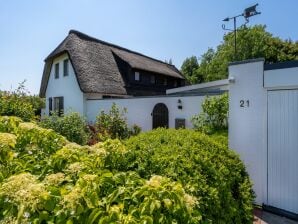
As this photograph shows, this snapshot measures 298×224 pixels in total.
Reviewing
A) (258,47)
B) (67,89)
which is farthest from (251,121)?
(258,47)

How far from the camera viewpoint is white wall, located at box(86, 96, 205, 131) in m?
11.2

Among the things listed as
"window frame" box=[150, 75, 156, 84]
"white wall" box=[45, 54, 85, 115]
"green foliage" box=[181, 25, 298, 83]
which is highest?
"green foliage" box=[181, 25, 298, 83]

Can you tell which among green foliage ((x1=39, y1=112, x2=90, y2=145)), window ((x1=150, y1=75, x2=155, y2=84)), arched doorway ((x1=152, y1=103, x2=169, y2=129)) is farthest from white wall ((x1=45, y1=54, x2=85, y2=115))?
green foliage ((x1=39, y1=112, x2=90, y2=145))

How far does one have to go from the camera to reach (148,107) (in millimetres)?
13250

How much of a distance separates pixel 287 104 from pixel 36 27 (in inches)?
416

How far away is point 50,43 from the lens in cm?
2252

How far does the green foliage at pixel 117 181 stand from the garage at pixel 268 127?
6.79 feet

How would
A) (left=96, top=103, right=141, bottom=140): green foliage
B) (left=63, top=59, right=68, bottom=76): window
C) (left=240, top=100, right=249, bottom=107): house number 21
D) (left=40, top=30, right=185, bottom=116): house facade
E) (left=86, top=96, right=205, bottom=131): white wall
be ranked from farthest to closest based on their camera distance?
(left=63, top=59, right=68, bottom=76): window → (left=40, top=30, right=185, bottom=116): house facade → (left=96, top=103, right=141, bottom=140): green foliage → (left=86, top=96, right=205, bottom=131): white wall → (left=240, top=100, right=249, bottom=107): house number 21

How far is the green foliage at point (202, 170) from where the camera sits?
2.78 m

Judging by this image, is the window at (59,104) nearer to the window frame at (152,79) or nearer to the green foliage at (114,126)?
the window frame at (152,79)

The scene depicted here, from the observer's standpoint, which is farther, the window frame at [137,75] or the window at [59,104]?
the window frame at [137,75]

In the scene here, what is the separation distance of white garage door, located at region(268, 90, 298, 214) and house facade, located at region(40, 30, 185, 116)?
42.3 feet

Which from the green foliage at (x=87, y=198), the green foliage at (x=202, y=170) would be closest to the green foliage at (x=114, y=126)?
A: the green foliage at (x=202, y=170)

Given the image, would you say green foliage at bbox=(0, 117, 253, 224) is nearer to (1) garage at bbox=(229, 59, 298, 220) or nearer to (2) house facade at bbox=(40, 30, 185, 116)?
(1) garage at bbox=(229, 59, 298, 220)
